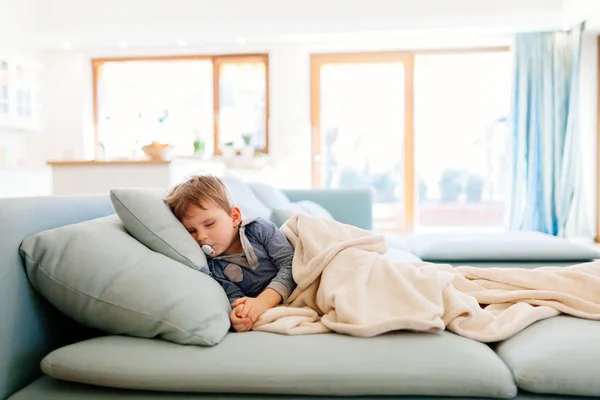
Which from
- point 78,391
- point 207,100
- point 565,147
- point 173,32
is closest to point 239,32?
point 173,32

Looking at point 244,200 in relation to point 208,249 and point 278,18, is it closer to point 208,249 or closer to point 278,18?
point 208,249

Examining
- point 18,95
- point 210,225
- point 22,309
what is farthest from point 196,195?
point 18,95

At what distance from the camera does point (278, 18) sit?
5902 millimetres

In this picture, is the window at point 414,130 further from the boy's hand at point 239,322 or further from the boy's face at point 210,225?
the boy's hand at point 239,322

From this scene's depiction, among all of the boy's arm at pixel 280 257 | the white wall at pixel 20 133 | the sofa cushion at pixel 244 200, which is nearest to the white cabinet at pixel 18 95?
the white wall at pixel 20 133

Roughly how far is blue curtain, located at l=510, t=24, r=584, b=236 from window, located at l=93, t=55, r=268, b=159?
9.30 feet

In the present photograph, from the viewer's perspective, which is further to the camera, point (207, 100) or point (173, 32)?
point (207, 100)

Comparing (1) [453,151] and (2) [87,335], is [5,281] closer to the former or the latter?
(2) [87,335]

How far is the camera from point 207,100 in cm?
695

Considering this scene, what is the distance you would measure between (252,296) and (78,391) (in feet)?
1.70

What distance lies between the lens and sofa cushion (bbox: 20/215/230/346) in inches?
49.4

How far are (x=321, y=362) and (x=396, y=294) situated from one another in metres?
0.31

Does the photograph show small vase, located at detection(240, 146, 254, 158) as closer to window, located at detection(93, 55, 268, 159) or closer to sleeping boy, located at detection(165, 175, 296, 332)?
Answer: window, located at detection(93, 55, 268, 159)

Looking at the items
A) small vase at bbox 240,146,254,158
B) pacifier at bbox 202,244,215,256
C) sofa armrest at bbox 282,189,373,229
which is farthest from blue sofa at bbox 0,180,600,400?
small vase at bbox 240,146,254,158
